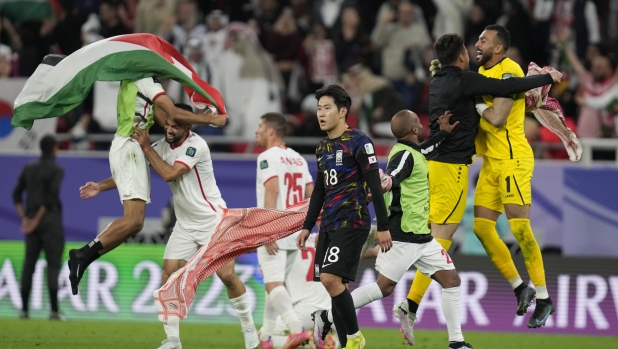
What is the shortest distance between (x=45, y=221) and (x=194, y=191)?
544cm

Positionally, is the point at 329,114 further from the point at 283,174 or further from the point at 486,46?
the point at 283,174

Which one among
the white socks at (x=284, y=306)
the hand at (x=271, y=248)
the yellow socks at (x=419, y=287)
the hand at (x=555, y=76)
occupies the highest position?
the hand at (x=555, y=76)

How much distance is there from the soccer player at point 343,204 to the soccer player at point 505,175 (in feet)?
5.96

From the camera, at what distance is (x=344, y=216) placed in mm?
8383

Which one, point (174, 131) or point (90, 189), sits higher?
point (174, 131)

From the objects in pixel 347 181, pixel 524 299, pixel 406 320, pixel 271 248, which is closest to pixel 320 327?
pixel 406 320

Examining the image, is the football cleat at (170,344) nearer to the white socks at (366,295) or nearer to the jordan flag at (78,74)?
the white socks at (366,295)

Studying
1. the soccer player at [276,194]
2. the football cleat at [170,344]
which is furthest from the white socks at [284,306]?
the football cleat at [170,344]

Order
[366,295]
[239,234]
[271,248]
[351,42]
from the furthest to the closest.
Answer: [351,42] → [271,248] → [239,234] → [366,295]

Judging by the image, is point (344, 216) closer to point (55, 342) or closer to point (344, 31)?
point (55, 342)

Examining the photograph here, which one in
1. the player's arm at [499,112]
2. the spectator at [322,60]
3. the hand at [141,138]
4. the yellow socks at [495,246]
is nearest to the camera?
the player's arm at [499,112]

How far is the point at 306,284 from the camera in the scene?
11.4 metres

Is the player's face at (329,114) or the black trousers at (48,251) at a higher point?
the player's face at (329,114)

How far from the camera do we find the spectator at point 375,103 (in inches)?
651
